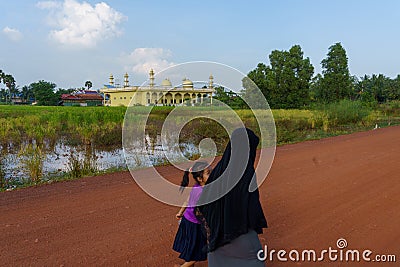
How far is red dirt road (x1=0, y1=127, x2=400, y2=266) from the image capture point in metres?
3.38

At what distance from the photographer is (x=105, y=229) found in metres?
3.97

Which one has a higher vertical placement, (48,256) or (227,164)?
(227,164)

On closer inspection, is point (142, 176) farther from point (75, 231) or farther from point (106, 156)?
point (106, 156)

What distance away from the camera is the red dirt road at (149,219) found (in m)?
3.38

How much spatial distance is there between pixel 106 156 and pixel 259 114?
28.5ft

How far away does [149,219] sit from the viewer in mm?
4328

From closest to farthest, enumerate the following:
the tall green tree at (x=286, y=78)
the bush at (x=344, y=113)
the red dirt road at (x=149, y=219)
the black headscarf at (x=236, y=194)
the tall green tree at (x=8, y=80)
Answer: the black headscarf at (x=236, y=194) → the red dirt road at (x=149, y=219) → the bush at (x=344, y=113) → the tall green tree at (x=286, y=78) → the tall green tree at (x=8, y=80)

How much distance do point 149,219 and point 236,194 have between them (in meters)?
2.40

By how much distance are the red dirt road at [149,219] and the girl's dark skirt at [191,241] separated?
35cm

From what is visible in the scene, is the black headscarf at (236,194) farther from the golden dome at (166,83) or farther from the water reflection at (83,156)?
the water reflection at (83,156)

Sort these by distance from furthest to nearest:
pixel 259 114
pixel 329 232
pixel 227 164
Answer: pixel 329 232 → pixel 259 114 → pixel 227 164

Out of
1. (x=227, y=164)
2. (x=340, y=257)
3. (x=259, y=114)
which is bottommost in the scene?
(x=340, y=257)

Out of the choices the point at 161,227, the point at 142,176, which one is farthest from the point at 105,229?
the point at 142,176

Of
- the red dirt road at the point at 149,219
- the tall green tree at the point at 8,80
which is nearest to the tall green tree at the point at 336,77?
the red dirt road at the point at 149,219
